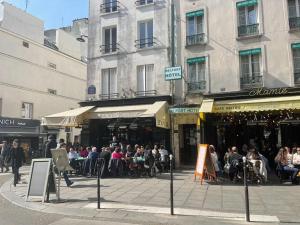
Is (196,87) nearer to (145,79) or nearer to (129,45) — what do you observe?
(145,79)

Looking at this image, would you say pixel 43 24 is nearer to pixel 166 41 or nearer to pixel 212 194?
pixel 166 41

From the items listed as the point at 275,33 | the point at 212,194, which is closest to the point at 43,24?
the point at 275,33

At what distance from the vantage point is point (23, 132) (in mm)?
27266

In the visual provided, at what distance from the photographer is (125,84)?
2014cm

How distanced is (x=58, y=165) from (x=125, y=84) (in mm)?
10417

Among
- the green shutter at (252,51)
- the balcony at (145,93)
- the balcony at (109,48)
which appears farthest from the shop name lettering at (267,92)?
the balcony at (109,48)

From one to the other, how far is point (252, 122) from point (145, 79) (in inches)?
258

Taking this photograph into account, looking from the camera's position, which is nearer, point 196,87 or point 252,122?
point 252,122

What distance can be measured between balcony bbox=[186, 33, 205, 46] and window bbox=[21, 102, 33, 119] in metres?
17.4

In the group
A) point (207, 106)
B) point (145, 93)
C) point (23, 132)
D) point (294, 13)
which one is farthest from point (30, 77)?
point (294, 13)

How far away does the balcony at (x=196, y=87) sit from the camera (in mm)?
17984

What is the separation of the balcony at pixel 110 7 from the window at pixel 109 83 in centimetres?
381

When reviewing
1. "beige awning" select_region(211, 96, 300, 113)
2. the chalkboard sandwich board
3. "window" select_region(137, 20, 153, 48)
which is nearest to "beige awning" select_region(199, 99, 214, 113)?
"beige awning" select_region(211, 96, 300, 113)

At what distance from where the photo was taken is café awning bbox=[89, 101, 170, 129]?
16422 millimetres
